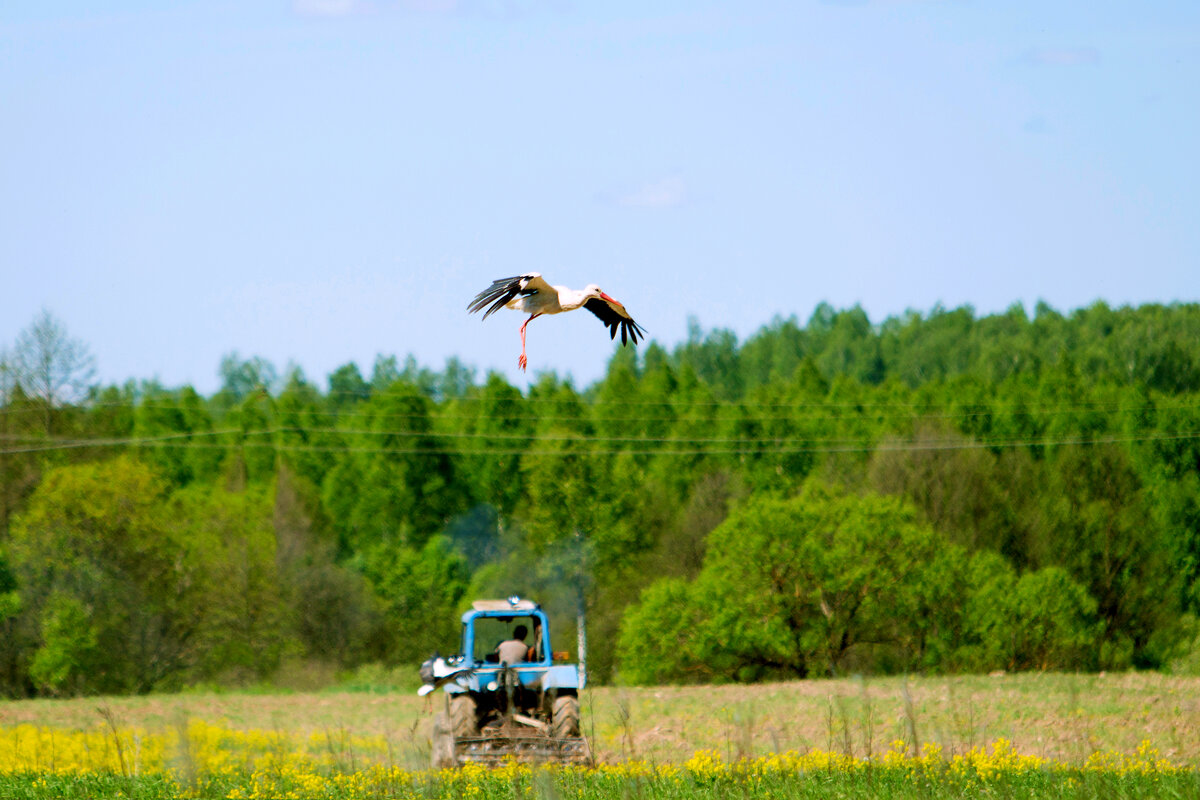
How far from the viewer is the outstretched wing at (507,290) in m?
7.95

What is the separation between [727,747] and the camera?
1366cm

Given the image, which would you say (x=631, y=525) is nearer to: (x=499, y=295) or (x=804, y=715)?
(x=804, y=715)

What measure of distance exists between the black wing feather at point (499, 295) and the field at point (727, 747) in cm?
294

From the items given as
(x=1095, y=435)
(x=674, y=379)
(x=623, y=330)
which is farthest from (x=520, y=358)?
(x=674, y=379)

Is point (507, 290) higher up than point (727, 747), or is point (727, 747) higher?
point (507, 290)

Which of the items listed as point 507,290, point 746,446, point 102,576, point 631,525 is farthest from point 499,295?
point 746,446

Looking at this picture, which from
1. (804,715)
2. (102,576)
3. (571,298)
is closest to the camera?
(571,298)

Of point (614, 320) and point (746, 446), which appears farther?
point (746, 446)

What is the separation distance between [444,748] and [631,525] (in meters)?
38.6

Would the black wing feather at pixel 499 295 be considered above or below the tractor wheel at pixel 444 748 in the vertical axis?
above

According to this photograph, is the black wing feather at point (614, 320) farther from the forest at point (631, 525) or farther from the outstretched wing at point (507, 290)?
the forest at point (631, 525)

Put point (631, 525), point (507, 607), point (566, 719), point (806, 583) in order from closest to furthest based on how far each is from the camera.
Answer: point (566, 719)
point (507, 607)
point (806, 583)
point (631, 525)

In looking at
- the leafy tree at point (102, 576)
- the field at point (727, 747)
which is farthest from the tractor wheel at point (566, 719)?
the leafy tree at point (102, 576)

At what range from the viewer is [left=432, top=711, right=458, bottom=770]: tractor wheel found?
14.2 metres
